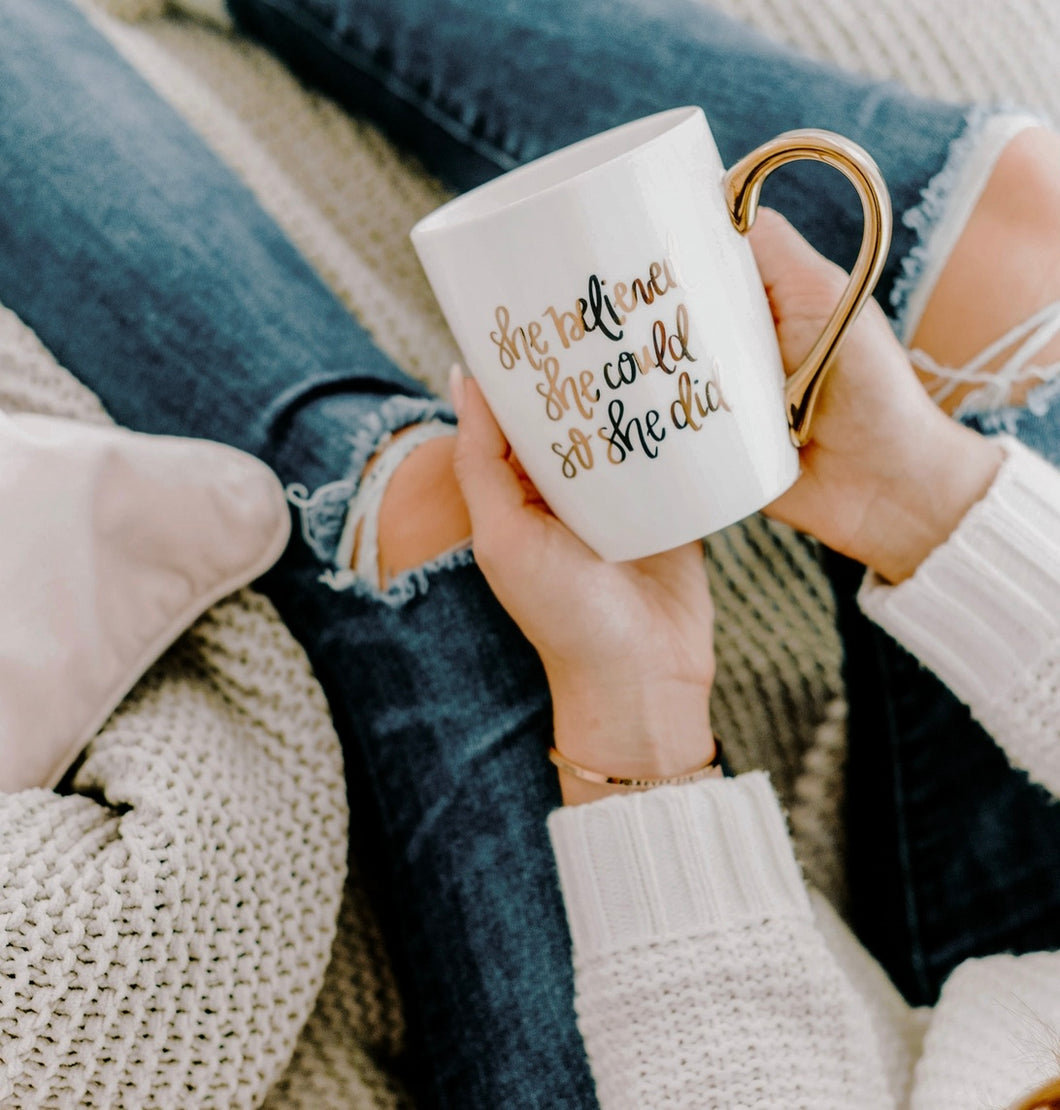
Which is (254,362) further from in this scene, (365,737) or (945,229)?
(945,229)

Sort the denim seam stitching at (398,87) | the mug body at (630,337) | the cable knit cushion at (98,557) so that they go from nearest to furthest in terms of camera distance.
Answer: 1. the mug body at (630,337)
2. the cable knit cushion at (98,557)
3. the denim seam stitching at (398,87)

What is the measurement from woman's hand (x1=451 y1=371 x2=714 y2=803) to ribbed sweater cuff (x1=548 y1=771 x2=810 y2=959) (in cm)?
→ 4

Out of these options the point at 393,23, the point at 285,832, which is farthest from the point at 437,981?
the point at 393,23

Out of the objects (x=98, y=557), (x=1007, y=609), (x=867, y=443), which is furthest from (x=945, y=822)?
(x=98, y=557)

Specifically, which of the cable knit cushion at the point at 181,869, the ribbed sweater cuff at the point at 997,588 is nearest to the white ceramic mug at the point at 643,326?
the ribbed sweater cuff at the point at 997,588

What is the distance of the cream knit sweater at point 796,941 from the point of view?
0.51 meters

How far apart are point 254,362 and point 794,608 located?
0.55 meters

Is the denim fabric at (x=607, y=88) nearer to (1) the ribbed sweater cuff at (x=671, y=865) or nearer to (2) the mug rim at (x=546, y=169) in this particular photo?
(2) the mug rim at (x=546, y=169)

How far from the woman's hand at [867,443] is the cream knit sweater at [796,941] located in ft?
0.10

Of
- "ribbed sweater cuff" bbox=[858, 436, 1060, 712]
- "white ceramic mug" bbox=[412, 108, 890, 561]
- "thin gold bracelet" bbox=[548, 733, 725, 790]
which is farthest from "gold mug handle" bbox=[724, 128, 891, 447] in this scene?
"thin gold bracelet" bbox=[548, 733, 725, 790]

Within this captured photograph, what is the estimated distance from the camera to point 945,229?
2.10 ft

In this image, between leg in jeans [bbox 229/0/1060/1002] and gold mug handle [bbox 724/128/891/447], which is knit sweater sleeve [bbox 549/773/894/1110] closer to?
leg in jeans [bbox 229/0/1060/1002]

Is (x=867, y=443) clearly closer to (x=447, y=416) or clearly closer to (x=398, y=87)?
(x=447, y=416)

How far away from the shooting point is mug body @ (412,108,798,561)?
0.42 m
